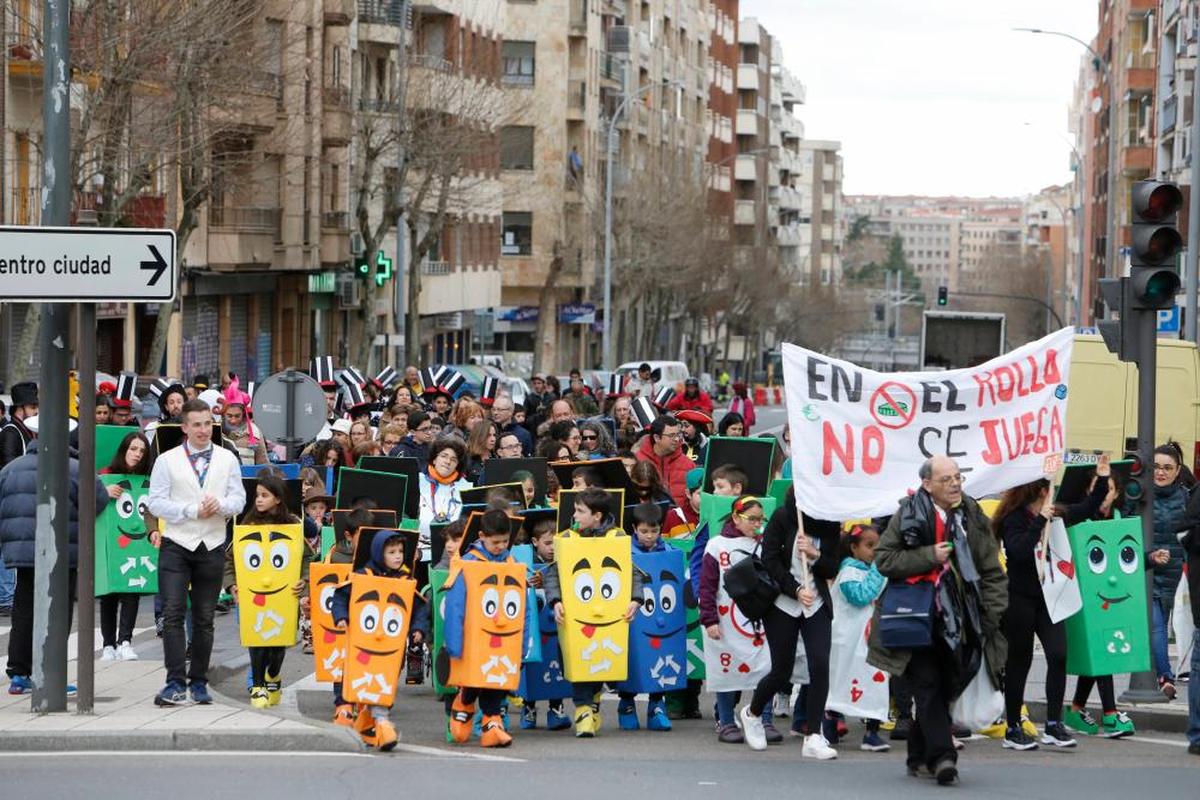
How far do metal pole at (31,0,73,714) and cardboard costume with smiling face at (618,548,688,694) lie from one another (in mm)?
3173

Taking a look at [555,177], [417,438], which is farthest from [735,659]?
[555,177]

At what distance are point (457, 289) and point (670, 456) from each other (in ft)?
169

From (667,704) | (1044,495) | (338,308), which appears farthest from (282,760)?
(338,308)

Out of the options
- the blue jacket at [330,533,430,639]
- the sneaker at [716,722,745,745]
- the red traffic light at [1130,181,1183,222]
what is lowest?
the sneaker at [716,722,745,745]

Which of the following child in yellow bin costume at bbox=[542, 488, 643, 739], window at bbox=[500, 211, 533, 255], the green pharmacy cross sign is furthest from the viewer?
window at bbox=[500, 211, 533, 255]

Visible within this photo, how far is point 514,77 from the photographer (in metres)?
78.8

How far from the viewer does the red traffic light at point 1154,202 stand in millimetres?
13953

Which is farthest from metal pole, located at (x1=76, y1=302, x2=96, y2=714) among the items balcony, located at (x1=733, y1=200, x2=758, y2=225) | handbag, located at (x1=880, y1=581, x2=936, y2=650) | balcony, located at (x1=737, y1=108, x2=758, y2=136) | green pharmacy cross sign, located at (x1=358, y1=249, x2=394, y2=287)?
balcony, located at (x1=737, y1=108, x2=758, y2=136)

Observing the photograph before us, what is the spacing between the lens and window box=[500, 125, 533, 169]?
258 ft

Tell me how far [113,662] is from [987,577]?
6.37 meters

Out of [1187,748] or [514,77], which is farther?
[514,77]

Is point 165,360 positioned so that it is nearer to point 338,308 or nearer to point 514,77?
point 338,308

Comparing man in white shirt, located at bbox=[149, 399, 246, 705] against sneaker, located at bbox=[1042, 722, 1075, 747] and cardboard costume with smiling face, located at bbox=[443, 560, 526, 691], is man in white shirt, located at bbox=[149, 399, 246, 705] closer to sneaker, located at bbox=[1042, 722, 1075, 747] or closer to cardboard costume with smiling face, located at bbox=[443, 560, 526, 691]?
cardboard costume with smiling face, located at bbox=[443, 560, 526, 691]

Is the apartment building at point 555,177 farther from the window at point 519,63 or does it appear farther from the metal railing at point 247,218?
the metal railing at point 247,218
